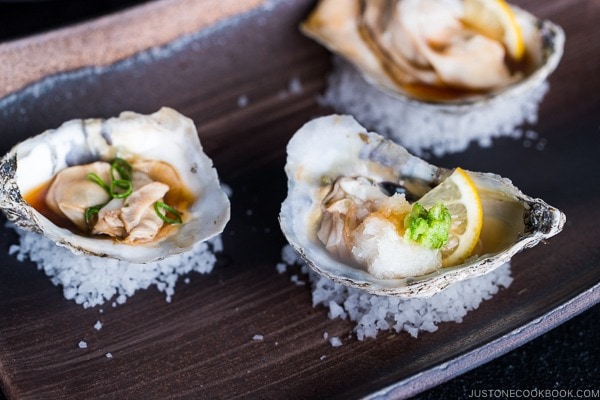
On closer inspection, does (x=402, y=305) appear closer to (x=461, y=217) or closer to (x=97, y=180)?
(x=461, y=217)

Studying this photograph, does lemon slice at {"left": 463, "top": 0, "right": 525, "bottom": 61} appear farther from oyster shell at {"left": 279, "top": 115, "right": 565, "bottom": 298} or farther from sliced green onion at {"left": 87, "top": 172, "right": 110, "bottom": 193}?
sliced green onion at {"left": 87, "top": 172, "right": 110, "bottom": 193}

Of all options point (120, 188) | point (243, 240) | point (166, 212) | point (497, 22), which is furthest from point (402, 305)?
point (497, 22)

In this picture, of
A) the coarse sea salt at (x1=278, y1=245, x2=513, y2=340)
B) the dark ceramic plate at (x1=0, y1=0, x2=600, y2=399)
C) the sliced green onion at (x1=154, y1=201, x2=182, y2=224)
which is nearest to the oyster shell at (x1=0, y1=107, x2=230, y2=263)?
the sliced green onion at (x1=154, y1=201, x2=182, y2=224)

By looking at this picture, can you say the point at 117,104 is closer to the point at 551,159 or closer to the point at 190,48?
the point at 190,48

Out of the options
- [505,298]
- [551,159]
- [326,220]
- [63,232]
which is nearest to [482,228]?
[505,298]

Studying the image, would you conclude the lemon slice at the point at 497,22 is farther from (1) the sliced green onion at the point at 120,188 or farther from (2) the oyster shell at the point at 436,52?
(1) the sliced green onion at the point at 120,188

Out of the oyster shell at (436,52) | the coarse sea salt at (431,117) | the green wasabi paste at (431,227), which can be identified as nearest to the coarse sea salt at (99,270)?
the green wasabi paste at (431,227)
